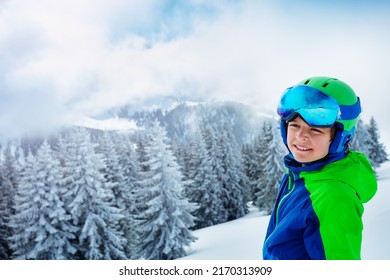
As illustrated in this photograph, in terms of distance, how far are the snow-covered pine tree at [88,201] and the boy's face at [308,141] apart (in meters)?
8.04

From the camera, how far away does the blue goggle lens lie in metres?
1.16

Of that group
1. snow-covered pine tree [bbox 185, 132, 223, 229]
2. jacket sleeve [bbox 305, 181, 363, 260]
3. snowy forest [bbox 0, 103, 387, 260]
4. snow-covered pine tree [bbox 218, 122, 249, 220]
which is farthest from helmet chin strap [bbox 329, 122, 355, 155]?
snow-covered pine tree [bbox 218, 122, 249, 220]

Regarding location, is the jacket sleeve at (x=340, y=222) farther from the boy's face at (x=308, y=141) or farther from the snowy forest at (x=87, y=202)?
the snowy forest at (x=87, y=202)

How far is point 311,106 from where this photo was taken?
117cm

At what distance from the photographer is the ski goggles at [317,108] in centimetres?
116

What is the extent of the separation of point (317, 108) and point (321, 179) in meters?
0.25

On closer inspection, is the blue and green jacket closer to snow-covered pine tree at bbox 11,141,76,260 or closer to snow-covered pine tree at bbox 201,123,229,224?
snow-covered pine tree at bbox 11,141,76,260

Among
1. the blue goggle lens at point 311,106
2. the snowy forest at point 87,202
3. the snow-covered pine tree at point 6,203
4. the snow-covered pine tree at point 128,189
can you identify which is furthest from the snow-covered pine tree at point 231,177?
the blue goggle lens at point 311,106

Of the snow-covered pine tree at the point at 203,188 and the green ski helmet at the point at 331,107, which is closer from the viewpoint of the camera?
the green ski helmet at the point at 331,107

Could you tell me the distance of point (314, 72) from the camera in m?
3.39

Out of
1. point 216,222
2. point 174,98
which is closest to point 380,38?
point 174,98

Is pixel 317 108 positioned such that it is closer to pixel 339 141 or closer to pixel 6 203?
pixel 339 141

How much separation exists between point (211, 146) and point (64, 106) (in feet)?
36.2
